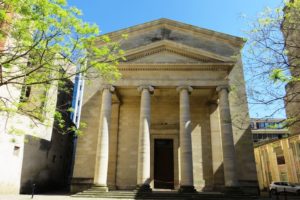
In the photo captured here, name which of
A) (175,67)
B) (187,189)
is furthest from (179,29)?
(187,189)

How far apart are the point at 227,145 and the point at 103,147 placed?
27.8ft

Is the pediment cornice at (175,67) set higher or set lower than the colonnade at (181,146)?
higher

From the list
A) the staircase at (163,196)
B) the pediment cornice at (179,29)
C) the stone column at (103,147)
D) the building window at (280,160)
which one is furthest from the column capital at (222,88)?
the building window at (280,160)

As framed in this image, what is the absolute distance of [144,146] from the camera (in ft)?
56.7

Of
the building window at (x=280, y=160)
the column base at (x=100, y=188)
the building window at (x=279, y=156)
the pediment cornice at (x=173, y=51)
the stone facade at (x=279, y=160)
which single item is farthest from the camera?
the building window at (x=279, y=156)

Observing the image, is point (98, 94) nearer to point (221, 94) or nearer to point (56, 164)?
point (56, 164)

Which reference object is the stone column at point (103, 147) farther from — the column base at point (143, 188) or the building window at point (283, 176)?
the building window at point (283, 176)

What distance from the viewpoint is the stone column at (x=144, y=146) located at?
53.6ft

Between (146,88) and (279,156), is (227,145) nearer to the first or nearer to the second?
(146,88)

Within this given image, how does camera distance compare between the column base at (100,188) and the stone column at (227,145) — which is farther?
the stone column at (227,145)

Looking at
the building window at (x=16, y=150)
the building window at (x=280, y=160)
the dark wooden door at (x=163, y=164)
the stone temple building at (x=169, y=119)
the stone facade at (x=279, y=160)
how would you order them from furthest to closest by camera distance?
the building window at (x=280, y=160)
the stone facade at (x=279, y=160)
the dark wooden door at (x=163, y=164)
the stone temple building at (x=169, y=119)
the building window at (x=16, y=150)

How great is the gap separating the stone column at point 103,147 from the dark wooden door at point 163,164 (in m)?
5.16

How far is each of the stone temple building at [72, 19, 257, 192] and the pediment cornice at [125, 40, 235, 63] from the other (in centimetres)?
8

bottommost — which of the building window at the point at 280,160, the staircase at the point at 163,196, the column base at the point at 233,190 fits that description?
the staircase at the point at 163,196
